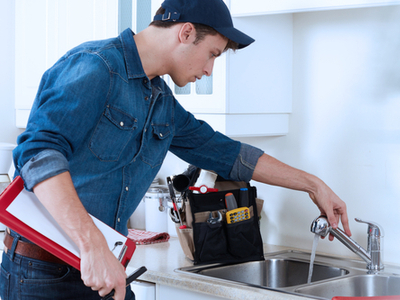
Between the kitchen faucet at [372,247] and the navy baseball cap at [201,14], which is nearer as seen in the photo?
the navy baseball cap at [201,14]

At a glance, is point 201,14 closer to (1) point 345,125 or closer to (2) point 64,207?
(2) point 64,207

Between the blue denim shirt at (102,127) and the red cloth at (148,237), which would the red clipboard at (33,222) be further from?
the red cloth at (148,237)

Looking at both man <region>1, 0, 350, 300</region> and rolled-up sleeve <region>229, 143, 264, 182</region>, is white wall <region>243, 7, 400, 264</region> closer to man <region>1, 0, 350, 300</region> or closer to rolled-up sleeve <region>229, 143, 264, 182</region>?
rolled-up sleeve <region>229, 143, 264, 182</region>

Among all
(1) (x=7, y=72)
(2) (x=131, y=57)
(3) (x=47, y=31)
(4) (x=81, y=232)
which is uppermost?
(3) (x=47, y=31)

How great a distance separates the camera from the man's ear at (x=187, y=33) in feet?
3.93

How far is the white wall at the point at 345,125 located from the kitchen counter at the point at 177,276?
24 cm

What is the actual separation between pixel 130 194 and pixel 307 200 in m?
0.92

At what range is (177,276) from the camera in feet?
5.05

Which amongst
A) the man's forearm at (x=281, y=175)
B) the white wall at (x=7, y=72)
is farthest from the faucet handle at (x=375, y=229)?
the white wall at (x=7, y=72)

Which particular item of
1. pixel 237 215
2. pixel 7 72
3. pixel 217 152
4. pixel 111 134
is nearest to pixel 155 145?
pixel 111 134

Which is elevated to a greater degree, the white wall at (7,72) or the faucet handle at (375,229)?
the white wall at (7,72)

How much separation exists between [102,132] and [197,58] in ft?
1.01

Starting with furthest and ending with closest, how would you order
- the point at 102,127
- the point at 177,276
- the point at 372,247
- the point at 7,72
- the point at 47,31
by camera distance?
the point at 7,72, the point at 47,31, the point at 372,247, the point at 177,276, the point at 102,127

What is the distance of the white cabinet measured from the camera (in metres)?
1.53
